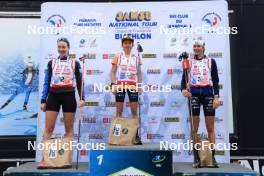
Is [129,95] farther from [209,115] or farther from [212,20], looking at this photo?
[212,20]

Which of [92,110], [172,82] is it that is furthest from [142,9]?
[92,110]

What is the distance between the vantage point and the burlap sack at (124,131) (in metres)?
4.95

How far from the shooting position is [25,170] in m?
4.55

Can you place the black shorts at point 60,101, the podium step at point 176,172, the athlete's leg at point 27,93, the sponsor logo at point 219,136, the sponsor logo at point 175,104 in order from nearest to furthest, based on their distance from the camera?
1. the podium step at point 176,172
2. the black shorts at point 60,101
3. the sponsor logo at point 219,136
4. the sponsor logo at point 175,104
5. the athlete's leg at point 27,93

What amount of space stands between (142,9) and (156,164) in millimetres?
2573

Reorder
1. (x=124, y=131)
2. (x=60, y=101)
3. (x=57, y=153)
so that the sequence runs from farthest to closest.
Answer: (x=60, y=101) < (x=124, y=131) < (x=57, y=153)

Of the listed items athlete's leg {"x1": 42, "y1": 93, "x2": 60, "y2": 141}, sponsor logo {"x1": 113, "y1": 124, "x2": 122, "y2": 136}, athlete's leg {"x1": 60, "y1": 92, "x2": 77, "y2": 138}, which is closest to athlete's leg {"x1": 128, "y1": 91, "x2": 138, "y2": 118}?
sponsor logo {"x1": 113, "y1": 124, "x2": 122, "y2": 136}

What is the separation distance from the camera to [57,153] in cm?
477

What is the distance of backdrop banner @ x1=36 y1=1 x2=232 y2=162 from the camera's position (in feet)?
18.1

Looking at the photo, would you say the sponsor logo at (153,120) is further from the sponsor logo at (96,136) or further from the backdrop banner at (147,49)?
the sponsor logo at (96,136)

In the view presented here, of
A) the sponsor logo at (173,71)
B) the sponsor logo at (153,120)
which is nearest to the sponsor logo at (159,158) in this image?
the sponsor logo at (153,120)

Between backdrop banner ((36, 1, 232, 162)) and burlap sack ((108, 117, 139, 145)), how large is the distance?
1.75 feet

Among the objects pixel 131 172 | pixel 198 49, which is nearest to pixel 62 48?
pixel 198 49

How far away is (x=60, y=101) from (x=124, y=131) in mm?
975
